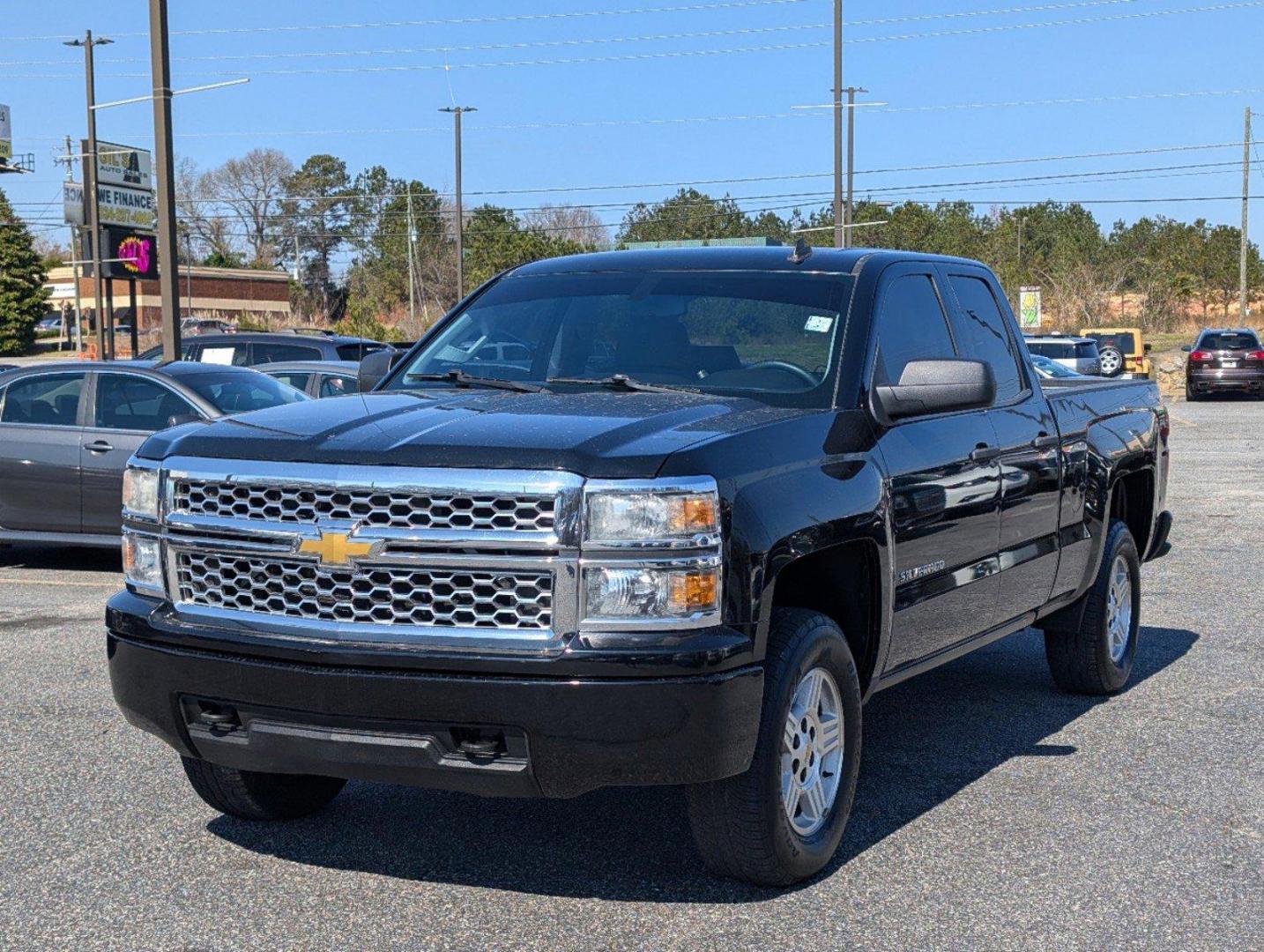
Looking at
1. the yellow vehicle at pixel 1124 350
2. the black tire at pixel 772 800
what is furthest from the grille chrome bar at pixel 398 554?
the yellow vehicle at pixel 1124 350

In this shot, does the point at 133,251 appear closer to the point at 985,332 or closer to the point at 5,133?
the point at 985,332

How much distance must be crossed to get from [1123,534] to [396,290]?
3710 inches

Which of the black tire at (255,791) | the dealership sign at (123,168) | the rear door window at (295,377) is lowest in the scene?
the black tire at (255,791)

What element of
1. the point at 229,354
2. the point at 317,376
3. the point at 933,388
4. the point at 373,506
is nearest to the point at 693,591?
the point at 373,506

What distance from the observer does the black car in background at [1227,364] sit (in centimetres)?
3847

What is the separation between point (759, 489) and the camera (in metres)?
4.40

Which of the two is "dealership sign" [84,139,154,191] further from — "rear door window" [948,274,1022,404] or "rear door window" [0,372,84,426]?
"rear door window" [948,274,1022,404]

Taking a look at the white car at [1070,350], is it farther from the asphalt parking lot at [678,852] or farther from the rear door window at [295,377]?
the asphalt parking lot at [678,852]

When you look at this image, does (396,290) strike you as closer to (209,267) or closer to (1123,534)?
(209,267)

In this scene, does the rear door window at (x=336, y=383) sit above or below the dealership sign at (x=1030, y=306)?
below

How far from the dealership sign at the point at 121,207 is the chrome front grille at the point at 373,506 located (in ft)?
84.1

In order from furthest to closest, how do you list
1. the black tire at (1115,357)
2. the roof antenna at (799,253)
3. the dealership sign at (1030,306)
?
the dealership sign at (1030,306) < the black tire at (1115,357) < the roof antenna at (799,253)

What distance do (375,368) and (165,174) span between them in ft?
44.7

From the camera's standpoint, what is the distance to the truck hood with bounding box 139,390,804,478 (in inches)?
164
